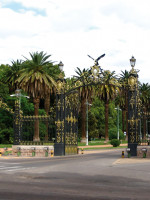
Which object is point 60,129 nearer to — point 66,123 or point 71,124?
point 66,123

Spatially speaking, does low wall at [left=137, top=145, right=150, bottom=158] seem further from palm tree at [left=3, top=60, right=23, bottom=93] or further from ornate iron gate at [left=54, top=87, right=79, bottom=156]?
palm tree at [left=3, top=60, right=23, bottom=93]

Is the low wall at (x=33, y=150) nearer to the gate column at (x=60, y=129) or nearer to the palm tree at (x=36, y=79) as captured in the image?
the gate column at (x=60, y=129)

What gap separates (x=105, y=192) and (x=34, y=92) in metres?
43.0

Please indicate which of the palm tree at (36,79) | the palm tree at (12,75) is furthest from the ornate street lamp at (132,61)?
the palm tree at (12,75)

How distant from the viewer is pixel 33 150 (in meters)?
30.3

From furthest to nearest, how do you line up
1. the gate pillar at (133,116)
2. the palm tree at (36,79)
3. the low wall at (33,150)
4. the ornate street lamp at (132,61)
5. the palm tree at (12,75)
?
the palm tree at (12,75) < the palm tree at (36,79) < the low wall at (33,150) < the ornate street lamp at (132,61) < the gate pillar at (133,116)

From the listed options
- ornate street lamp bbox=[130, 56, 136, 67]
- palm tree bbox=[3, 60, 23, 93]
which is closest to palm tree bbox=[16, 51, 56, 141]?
palm tree bbox=[3, 60, 23, 93]

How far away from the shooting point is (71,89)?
29953 millimetres

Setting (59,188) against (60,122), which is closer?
(59,188)

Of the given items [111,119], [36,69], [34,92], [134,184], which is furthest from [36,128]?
[111,119]

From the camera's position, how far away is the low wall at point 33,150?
98.3 ft

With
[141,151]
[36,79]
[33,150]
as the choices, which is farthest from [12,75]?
[141,151]

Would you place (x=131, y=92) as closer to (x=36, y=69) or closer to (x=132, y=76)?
(x=132, y=76)

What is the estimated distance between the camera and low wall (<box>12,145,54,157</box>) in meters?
30.0
